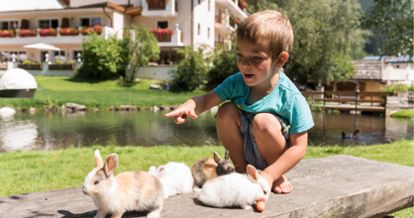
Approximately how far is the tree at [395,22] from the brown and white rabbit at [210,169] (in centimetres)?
822

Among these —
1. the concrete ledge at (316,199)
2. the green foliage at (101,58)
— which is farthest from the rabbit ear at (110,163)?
the green foliage at (101,58)

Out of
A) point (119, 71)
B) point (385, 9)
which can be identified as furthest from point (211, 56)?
point (385, 9)

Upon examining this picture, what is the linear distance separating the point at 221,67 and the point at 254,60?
29.4 meters

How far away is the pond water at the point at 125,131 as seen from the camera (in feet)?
40.7

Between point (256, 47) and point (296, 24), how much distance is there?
27.1m

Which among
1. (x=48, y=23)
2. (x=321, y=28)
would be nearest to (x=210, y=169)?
(x=321, y=28)

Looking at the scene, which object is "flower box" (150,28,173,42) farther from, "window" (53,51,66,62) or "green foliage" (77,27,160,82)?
"window" (53,51,66,62)

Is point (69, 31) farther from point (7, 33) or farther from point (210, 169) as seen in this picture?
point (210, 169)

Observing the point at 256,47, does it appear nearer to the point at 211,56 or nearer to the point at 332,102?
the point at 332,102

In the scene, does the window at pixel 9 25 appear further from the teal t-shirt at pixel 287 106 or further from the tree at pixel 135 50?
the teal t-shirt at pixel 287 106

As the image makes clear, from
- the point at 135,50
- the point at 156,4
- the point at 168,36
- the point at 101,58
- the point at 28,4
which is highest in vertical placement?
the point at 28,4

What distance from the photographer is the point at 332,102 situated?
29219 millimetres

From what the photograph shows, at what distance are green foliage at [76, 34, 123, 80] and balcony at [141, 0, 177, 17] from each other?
4.82 meters

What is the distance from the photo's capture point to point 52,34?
3659cm
